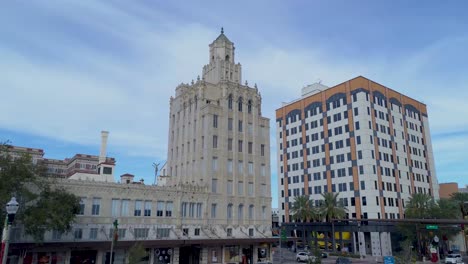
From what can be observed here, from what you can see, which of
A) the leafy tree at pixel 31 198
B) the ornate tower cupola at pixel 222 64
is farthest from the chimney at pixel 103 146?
the leafy tree at pixel 31 198

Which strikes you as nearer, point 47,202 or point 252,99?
point 47,202

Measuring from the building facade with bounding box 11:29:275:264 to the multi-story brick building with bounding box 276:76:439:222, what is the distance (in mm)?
26962

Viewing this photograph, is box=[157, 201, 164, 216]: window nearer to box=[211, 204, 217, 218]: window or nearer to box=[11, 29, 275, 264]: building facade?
box=[11, 29, 275, 264]: building facade

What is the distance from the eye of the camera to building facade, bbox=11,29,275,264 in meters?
44.7

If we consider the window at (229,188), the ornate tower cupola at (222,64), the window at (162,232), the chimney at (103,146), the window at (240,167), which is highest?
the ornate tower cupola at (222,64)

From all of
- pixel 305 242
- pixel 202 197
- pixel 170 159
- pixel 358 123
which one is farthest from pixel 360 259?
pixel 170 159

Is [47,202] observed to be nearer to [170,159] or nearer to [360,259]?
[170,159]

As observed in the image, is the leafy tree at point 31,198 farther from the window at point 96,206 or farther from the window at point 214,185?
the window at point 214,185

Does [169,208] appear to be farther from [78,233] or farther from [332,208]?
[332,208]

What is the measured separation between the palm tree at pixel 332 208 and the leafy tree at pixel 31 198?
181ft

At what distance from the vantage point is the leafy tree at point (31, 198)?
32469 millimetres

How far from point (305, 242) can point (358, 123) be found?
33.0 meters

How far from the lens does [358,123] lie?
80.4m

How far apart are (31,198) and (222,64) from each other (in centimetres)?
4177
